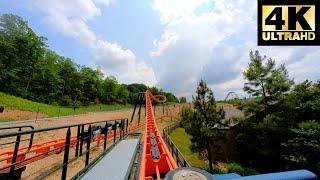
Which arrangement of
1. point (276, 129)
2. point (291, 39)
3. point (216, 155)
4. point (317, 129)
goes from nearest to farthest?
point (291, 39), point (317, 129), point (276, 129), point (216, 155)

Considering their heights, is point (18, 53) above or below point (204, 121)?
above

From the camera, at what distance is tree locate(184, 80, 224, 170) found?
2645 centimetres

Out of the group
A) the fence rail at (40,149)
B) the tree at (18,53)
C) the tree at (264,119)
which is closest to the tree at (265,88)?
the tree at (264,119)

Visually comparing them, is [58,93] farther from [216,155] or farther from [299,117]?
[299,117]

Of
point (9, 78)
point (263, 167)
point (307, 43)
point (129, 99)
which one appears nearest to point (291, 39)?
point (307, 43)

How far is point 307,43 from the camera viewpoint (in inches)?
475

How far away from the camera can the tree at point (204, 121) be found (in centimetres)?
2645

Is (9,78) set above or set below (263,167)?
above

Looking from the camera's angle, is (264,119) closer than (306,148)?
No

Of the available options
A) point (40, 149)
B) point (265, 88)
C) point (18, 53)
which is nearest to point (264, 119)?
point (265, 88)

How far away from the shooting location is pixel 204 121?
26.9 meters

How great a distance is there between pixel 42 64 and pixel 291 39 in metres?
58.1

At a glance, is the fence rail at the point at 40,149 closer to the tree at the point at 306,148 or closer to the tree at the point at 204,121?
the tree at the point at 204,121

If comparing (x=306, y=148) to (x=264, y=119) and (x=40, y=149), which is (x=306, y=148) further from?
(x=40, y=149)
